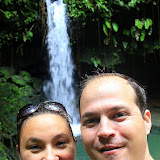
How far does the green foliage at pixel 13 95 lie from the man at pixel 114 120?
146 inches

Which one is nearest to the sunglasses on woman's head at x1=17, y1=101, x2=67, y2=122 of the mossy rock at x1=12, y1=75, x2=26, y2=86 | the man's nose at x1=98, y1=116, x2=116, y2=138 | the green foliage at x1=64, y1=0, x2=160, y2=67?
the man's nose at x1=98, y1=116, x2=116, y2=138

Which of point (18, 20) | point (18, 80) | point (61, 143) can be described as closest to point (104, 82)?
point (61, 143)

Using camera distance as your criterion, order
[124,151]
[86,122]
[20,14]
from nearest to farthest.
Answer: [124,151], [86,122], [20,14]

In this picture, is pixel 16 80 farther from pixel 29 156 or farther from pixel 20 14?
pixel 29 156

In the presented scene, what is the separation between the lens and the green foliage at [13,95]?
4.90 m

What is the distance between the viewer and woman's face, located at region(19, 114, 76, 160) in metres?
1.37

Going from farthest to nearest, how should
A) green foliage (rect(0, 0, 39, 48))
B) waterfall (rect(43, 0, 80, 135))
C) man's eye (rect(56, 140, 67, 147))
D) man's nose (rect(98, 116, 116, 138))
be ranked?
waterfall (rect(43, 0, 80, 135)) → green foliage (rect(0, 0, 39, 48)) → man's eye (rect(56, 140, 67, 147)) → man's nose (rect(98, 116, 116, 138))

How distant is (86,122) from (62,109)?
0.38 meters

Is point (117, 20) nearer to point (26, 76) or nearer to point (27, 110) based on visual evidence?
point (26, 76)

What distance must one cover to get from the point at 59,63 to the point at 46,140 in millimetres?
8205

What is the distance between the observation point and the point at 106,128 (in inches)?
45.7

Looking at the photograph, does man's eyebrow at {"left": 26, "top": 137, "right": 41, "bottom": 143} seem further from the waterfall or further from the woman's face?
the waterfall

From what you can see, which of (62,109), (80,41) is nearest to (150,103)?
(80,41)

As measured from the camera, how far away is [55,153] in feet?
4.48
